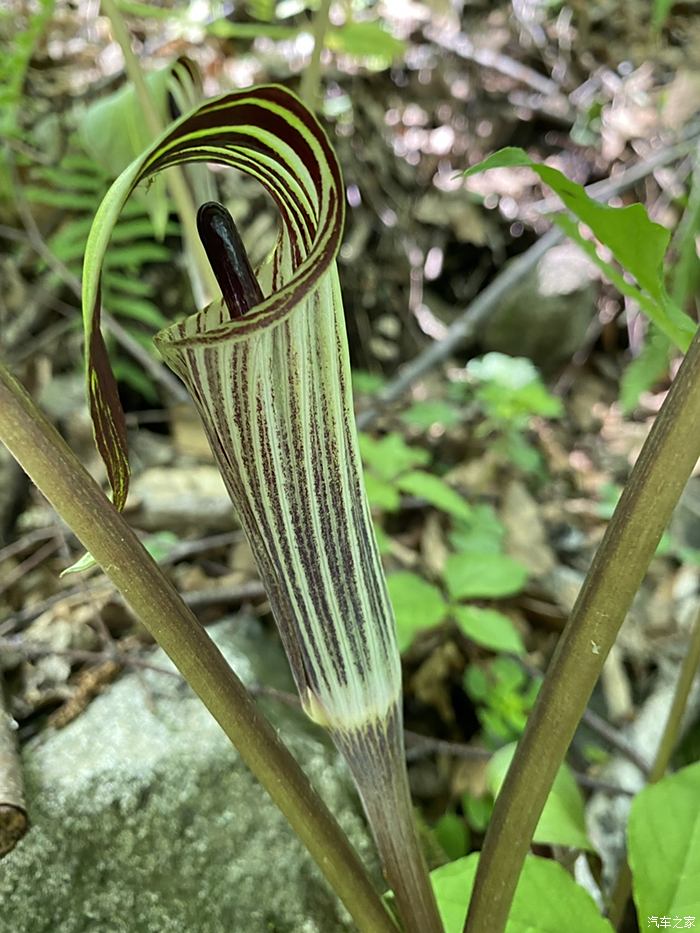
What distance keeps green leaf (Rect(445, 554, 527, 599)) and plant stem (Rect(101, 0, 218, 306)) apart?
2.75 ft

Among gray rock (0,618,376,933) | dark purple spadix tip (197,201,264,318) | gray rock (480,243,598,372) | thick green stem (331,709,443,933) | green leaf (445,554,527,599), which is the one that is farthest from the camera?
gray rock (480,243,598,372)

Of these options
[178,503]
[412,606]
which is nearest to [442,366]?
[178,503]

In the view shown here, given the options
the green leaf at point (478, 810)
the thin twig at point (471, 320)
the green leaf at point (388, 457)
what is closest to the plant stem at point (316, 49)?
the green leaf at point (388, 457)

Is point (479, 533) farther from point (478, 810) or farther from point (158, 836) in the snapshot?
point (158, 836)

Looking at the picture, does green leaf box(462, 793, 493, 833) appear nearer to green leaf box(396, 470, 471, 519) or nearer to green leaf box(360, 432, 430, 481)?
green leaf box(396, 470, 471, 519)

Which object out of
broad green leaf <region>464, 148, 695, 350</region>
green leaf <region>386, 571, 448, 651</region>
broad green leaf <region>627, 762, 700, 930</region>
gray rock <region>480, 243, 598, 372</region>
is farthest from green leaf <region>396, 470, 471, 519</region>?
gray rock <region>480, 243, 598, 372</region>

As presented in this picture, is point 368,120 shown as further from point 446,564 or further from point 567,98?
point 446,564

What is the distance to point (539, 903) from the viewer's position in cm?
80

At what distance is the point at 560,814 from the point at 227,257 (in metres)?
0.86

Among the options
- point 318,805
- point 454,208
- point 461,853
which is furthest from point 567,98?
point 318,805

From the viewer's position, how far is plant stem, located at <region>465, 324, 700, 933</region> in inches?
23.0

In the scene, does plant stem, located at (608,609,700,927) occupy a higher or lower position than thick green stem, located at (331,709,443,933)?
lower

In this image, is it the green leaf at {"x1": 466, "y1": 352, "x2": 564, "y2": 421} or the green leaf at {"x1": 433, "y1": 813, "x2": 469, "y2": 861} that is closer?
the green leaf at {"x1": 433, "y1": 813, "x2": 469, "y2": 861}

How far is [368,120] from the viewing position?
332 cm
